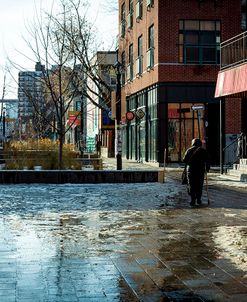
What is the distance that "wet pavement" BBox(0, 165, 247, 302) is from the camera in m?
6.38

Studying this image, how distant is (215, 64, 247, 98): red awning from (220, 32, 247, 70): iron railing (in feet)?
1.22

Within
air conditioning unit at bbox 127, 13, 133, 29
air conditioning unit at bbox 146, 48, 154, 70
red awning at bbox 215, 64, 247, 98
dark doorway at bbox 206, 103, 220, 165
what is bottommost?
dark doorway at bbox 206, 103, 220, 165

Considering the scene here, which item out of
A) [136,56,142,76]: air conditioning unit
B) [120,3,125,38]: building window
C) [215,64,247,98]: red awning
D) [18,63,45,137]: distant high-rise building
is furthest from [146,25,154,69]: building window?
[215,64,247,98]: red awning

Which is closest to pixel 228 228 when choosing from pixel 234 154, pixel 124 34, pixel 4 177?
pixel 4 177

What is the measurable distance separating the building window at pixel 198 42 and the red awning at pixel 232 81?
8.56 m

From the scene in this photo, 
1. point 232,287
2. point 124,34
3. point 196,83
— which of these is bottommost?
point 232,287

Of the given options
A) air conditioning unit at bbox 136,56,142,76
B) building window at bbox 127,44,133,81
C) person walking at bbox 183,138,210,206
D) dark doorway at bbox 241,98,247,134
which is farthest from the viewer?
building window at bbox 127,44,133,81

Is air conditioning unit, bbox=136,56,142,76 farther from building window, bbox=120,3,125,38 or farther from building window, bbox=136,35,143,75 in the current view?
building window, bbox=120,3,125,38

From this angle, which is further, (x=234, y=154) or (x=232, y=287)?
(x=234, y=154)

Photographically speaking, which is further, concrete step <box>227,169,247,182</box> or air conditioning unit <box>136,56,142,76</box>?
air conditioning unit <box>136,56,142,76</box>

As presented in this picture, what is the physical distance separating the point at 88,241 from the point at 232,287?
348 cm

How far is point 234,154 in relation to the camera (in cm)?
3353

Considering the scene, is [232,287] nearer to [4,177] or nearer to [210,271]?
[210,271]

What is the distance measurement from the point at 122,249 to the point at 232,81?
16408 millimetres
